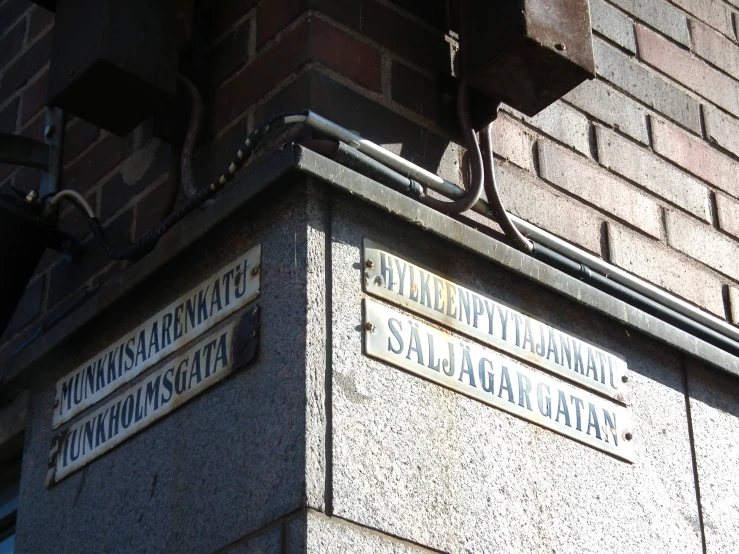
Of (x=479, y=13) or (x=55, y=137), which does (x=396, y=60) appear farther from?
(x=55, y=137)

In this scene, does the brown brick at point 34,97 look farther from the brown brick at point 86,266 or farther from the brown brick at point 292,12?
the brown brick at point 292,12

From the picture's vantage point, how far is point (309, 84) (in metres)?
2.76

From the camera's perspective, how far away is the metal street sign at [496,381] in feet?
8.45

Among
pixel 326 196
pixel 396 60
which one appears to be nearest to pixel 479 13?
pixel 396 60

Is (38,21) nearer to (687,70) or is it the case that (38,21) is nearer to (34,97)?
(34,97)

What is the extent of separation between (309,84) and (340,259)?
1.31 feet

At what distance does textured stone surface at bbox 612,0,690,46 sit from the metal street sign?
1.26 metres

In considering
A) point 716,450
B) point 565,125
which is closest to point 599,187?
point 565,125

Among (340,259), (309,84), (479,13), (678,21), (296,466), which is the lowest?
(296,466)

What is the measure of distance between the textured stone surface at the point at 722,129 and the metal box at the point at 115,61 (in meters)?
1.50

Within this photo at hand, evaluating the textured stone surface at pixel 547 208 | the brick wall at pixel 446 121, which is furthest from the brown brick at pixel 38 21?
the textured stone surface at pixel 547 208

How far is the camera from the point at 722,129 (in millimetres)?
3766

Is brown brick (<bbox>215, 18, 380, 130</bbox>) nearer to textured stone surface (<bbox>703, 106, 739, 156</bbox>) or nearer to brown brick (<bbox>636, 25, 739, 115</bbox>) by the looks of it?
brown brick (<bbox>636, 25, 739, 115</bbox>)

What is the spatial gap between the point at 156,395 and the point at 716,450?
4.04 feet
